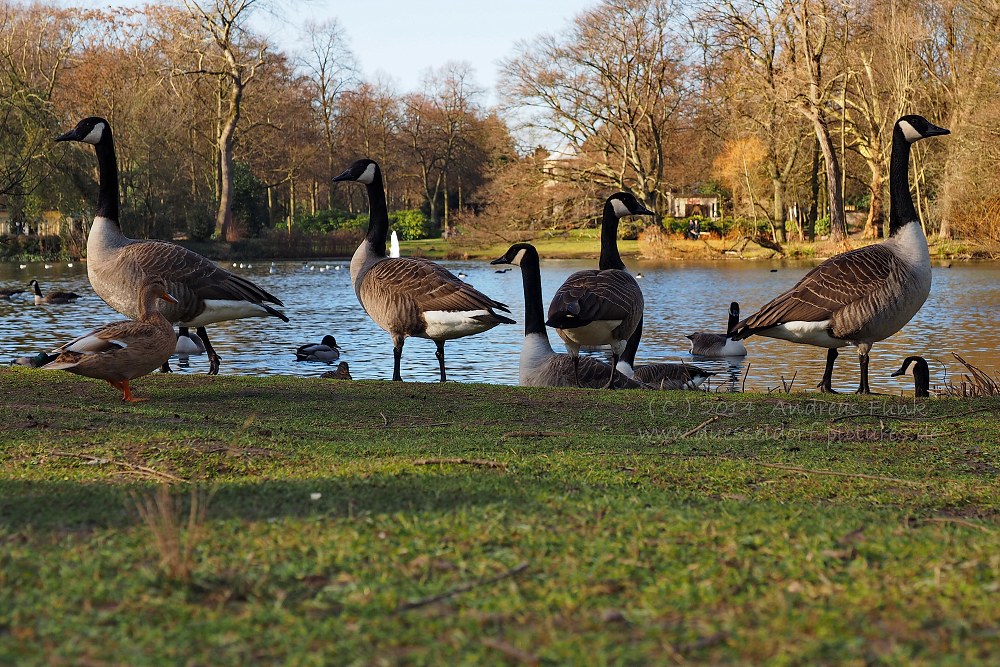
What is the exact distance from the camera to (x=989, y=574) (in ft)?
11.0

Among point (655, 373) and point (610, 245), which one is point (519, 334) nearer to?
point (655, 373)

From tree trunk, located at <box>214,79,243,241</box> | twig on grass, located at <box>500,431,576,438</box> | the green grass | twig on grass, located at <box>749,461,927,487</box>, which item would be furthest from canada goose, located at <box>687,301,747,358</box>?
tree trunk, located at <box>214,79,243,241</box>

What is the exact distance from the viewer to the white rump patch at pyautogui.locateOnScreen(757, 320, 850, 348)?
424 inches

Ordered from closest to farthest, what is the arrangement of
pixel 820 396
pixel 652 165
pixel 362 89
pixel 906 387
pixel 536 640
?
pixel 536 640 < pixel 820 396 < pixel 906 387 < pixel 652 165 < pixel 362 89

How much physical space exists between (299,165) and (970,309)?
57.1m

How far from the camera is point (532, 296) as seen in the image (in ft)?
42.3

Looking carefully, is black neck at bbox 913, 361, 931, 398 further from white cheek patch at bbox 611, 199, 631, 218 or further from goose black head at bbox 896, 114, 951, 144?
white cheek patch at bbox 611, 199, 631, 218

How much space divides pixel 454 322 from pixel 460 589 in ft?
28.0

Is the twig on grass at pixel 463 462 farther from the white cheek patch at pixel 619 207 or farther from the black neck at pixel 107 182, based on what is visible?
the white cheek patch at pixel 619 207

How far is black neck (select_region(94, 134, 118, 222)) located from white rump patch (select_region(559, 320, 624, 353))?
598 cm

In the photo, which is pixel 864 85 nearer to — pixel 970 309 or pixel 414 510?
pixel 970 309

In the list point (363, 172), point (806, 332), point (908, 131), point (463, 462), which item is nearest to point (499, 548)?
point (463, 462)

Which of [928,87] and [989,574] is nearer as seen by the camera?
[989,574]

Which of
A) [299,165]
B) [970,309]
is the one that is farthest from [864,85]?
[299,165]
